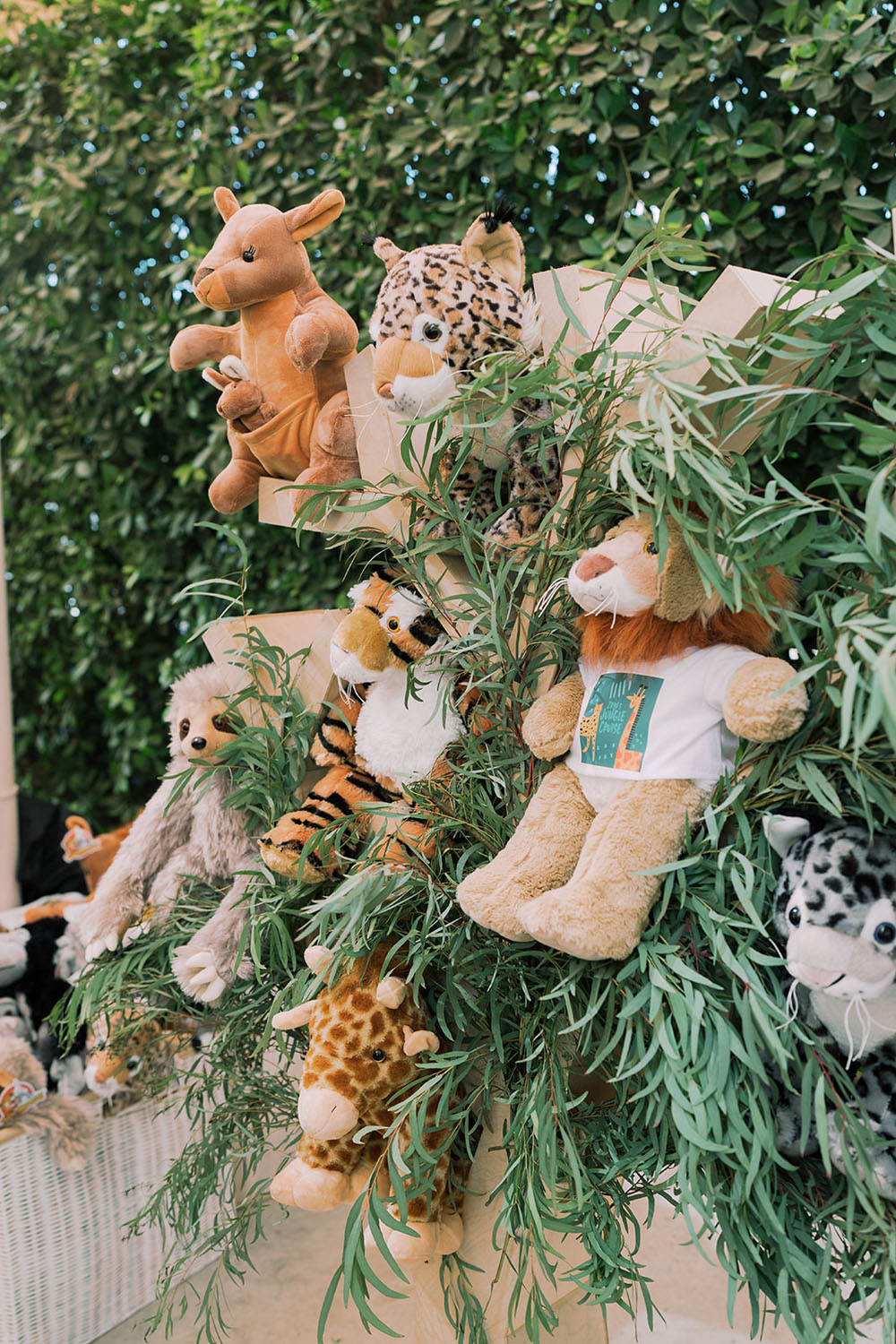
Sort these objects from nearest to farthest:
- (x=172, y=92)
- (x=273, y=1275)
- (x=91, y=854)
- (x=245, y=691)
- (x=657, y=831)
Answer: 1. (x=657, y=831)
2. (x=245, y=691)
3. (x=273, y=1275)
4. (x=91, y=854)
5. (x=172, y=92)

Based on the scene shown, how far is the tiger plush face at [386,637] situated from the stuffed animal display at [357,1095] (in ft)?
0.83

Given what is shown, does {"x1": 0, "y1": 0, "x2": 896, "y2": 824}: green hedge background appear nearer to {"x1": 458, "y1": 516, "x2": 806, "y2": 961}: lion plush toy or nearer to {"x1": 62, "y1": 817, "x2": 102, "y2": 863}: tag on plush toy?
{"x1": 62, "y1": 817, "x2": 102, "y2": 863}: tag on plush toy

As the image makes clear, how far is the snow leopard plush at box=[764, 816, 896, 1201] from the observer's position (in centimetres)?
60

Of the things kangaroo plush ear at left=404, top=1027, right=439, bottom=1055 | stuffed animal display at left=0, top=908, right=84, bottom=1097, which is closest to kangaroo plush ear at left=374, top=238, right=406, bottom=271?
kangaroo plush ear at left=404, top=1027, right=439, bottom=1055

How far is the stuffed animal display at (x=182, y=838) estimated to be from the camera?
1111mm

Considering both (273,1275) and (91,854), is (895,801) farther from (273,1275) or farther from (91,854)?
(91,854)

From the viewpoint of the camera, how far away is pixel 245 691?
1.02 m

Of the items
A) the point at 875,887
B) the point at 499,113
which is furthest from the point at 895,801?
the point at 499,113

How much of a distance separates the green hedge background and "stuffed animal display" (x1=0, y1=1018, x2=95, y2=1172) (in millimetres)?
767

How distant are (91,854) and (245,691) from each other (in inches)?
37.8

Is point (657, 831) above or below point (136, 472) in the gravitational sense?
above

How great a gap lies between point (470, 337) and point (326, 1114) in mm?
634

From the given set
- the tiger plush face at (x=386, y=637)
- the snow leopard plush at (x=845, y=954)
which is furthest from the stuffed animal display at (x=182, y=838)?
the snow leopard plush at (x=845, y=954)

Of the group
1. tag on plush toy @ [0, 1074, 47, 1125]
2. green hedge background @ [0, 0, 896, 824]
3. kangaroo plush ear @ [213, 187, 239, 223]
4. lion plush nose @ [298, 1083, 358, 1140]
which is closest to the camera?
lion plush nose @ [298, 1083, 358, 1140]
